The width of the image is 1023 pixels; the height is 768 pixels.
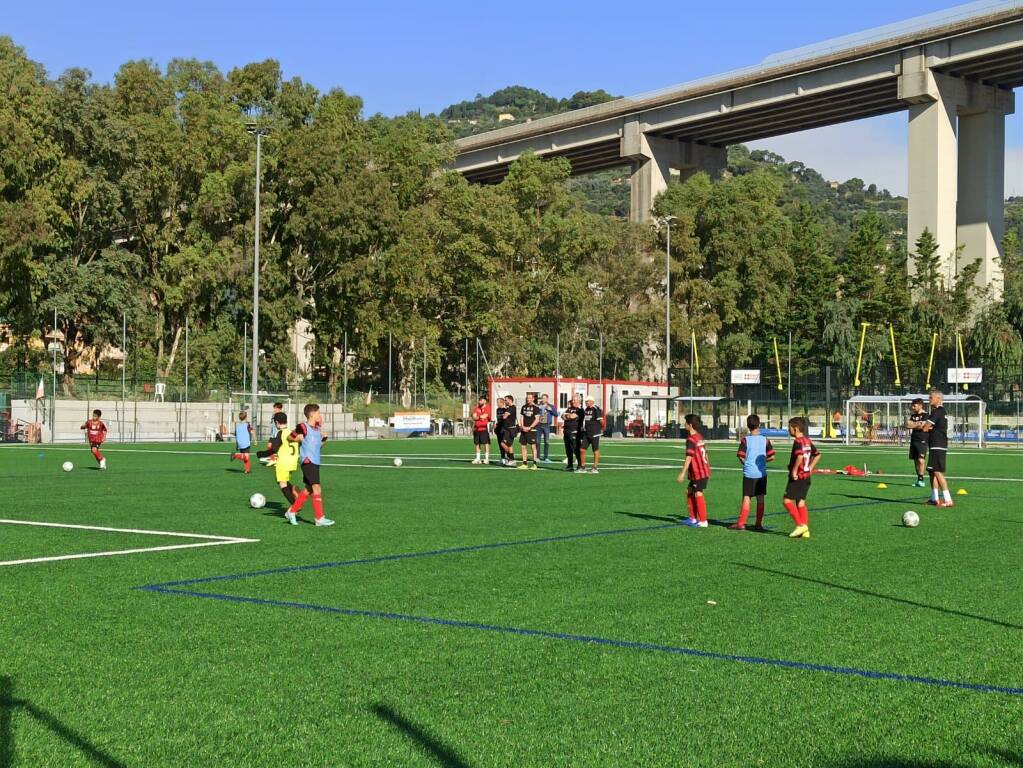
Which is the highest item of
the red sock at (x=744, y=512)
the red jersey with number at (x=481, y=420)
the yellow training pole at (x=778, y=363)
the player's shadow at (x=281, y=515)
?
the yellow training pole at (x=778, y=363)

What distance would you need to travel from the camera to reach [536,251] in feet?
269

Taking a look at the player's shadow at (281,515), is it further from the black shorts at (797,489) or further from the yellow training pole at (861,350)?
the yellow training pole at (861,350)

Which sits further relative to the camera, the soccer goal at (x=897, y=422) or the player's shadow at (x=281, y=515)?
the soccer goal at (x=897, y=422)

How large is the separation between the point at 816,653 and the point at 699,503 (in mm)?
8471

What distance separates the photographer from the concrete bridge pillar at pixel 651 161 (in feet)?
305

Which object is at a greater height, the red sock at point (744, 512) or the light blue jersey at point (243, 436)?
the light blue jersey at point (243, 436)

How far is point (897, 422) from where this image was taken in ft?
210

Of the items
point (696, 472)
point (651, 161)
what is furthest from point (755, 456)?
point (651, 161)

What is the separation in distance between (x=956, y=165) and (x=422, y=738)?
8234 centimetres

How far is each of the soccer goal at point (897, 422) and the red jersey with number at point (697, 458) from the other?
41263mm

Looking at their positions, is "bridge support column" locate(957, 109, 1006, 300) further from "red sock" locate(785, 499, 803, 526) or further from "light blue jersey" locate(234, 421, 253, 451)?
"red sock" locate(785, 499, 803, 526)

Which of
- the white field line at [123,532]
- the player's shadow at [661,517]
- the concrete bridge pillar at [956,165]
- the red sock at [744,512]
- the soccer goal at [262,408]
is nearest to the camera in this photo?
the white field line at [123,532]

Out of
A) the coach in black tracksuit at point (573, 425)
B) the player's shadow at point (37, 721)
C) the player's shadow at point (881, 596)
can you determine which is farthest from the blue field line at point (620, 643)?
the coach in black tracksuit at point (573, 425)

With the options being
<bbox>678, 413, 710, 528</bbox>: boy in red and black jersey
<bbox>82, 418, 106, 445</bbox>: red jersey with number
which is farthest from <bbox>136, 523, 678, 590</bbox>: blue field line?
<bbox>82, 418, 106, 445</bbox>: red jersey with number
